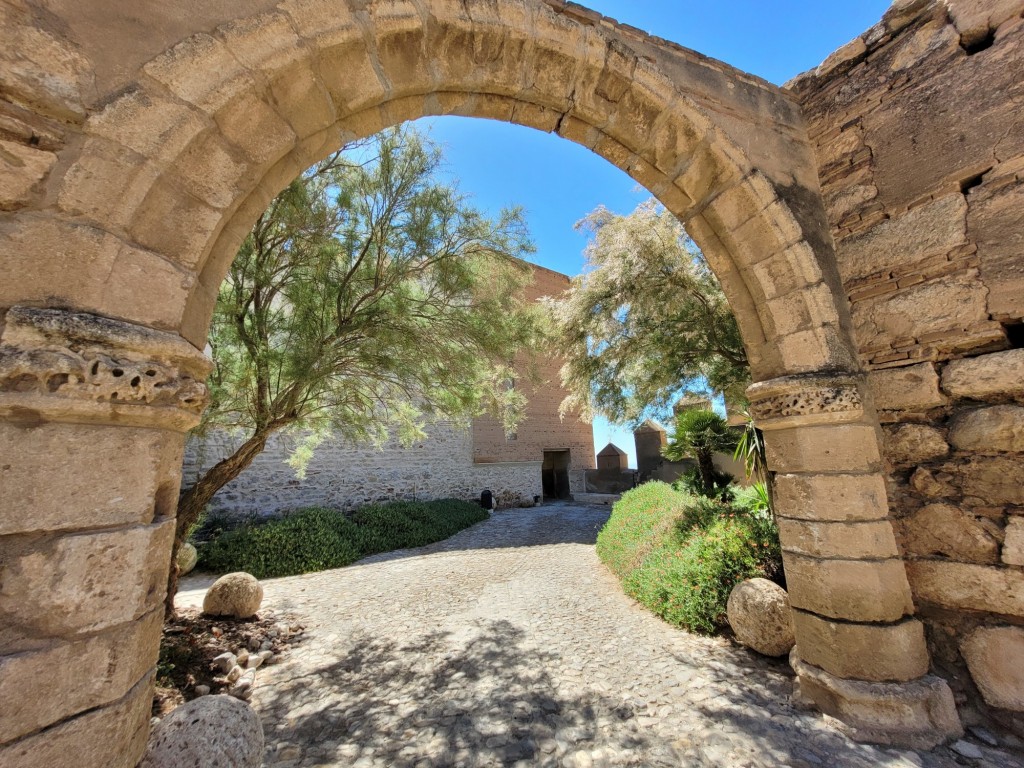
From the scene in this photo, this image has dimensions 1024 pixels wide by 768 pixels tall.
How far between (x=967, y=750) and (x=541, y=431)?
14736 mm

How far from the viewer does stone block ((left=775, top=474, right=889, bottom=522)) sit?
7.55 ft

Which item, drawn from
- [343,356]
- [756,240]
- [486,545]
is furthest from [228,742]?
[486,545]

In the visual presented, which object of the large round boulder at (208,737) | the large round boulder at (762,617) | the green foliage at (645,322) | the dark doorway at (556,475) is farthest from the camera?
the dark doorway at (556,475)

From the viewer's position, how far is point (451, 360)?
4.52 m

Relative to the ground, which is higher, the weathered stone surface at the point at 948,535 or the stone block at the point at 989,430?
the stone block at the point at 989,430

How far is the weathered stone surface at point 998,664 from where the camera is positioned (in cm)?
200

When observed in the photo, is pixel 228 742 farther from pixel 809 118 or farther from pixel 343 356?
pixel 809 118

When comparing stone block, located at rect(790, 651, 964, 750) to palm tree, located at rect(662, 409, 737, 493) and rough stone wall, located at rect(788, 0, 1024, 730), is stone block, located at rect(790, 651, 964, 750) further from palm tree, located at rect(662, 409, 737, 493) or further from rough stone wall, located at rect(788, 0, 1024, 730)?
palm tree, located at rect(662, 409, 737, 493)

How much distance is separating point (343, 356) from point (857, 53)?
4.63 meters

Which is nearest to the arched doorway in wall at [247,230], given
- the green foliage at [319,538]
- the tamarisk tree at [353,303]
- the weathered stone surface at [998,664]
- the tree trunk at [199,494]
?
the weathered stone surface at [998,664]

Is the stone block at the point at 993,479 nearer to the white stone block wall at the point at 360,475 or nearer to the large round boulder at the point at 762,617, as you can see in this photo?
the large round boulder at the point at 762,617

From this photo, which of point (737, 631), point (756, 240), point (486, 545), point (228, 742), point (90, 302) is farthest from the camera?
point (486, 545)

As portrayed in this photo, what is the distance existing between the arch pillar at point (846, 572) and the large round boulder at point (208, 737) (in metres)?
2.92

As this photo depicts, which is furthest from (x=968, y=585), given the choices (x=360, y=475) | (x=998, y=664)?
(x=360, y=475)
